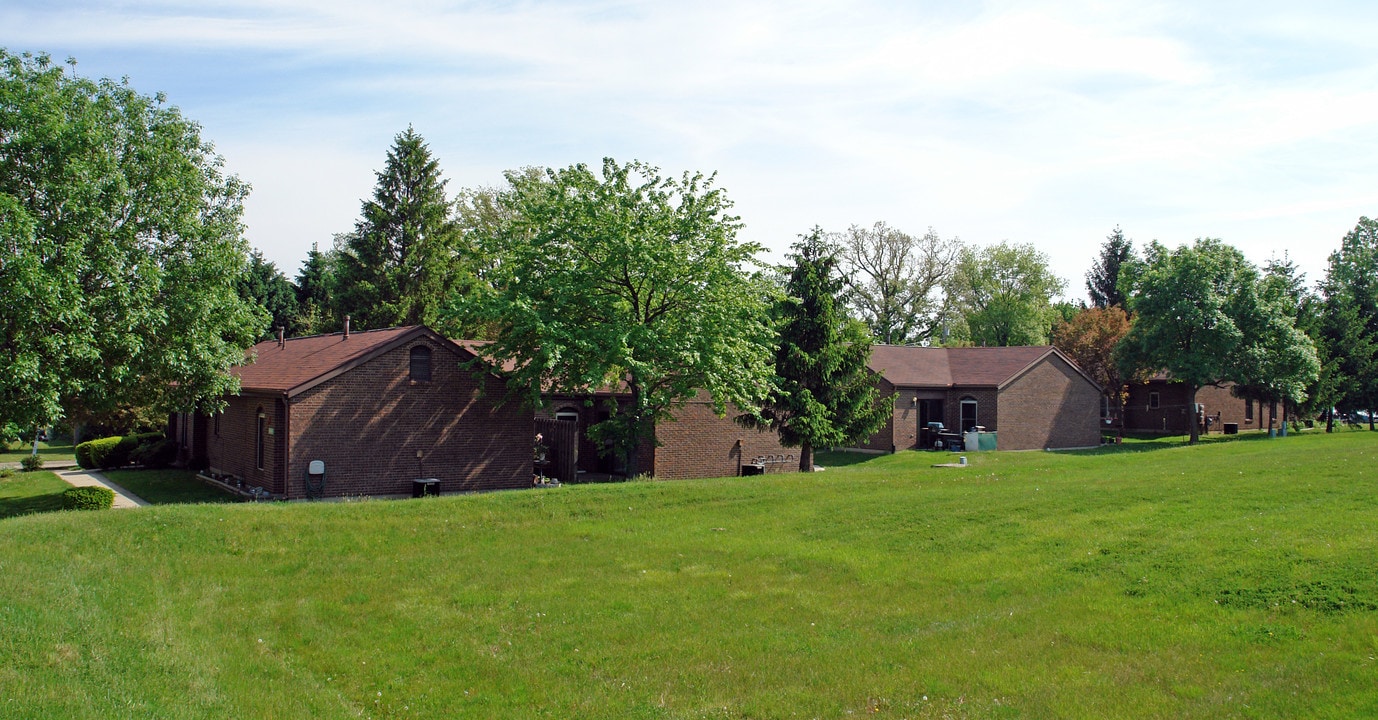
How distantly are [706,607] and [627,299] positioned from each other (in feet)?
44.0

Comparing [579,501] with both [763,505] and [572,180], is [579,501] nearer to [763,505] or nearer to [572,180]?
[763,505]

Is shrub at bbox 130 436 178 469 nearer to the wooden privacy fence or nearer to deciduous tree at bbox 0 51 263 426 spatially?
deciduous tree at bbox 0 51 263 426

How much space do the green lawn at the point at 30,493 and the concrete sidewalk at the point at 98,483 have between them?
336mm

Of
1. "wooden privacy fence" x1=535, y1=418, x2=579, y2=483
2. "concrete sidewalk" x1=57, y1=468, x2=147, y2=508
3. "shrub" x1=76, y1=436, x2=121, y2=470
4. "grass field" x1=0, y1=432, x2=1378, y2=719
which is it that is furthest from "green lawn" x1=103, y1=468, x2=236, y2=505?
"wooden privacy fence" x1=535, y1=418, x2=579, y2=483

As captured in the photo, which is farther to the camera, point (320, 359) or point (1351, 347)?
point (1351, 347)

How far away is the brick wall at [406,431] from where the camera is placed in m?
22.7

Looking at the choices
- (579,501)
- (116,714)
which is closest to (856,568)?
(579,501)

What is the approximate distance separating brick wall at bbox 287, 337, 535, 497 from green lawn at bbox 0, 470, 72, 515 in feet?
18.7

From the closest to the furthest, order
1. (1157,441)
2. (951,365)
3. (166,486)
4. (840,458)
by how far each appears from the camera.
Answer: (166,486) < (840,458) < (951,365) < (1157,441)

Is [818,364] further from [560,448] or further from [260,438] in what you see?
[260,438]

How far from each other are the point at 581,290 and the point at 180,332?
8.94 metres

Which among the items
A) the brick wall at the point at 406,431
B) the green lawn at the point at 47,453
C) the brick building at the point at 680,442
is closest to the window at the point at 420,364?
the brick wall at the point at 406,431

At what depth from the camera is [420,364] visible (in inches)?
950

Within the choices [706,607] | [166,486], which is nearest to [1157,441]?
[706,607]
